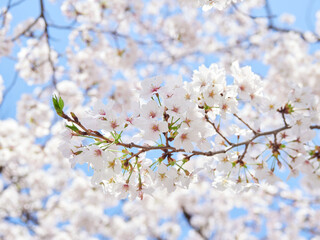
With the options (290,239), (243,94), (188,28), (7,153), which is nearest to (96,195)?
(7,153)

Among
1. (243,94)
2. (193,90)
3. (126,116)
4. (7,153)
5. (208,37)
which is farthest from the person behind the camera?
(208,37)

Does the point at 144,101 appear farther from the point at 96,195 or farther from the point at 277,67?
the point at 277,67

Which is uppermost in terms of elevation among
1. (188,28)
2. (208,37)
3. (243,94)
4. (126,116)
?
(208,37)

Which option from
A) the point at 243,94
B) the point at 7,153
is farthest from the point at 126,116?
the point at 7,153

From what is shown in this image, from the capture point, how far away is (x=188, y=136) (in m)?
1.34

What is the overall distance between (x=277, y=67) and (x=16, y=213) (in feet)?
30.6

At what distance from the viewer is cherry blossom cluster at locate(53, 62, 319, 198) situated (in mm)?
1296

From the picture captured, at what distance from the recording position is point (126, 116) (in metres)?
1.35

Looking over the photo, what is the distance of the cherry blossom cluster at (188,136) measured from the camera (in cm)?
130

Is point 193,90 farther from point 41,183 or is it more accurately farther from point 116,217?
point 116,217

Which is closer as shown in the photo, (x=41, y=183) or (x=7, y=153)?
(x=7, y=153)

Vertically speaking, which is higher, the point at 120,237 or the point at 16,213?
the point at 120,237

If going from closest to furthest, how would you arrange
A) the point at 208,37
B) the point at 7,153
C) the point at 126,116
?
the point at 126,116
the point at 7,153
the point at 208,37

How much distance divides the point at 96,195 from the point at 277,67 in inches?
294
